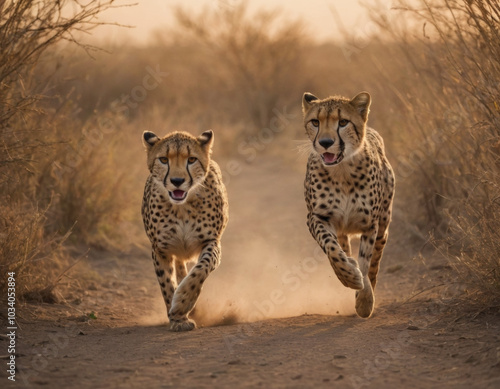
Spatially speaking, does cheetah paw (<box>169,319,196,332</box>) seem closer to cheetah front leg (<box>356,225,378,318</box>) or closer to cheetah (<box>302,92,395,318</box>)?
cheetah (<box>302,92,395,318</box>)

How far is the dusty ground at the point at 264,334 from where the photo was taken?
401 cm

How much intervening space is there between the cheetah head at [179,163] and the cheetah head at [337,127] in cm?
80

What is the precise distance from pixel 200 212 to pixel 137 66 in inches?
827

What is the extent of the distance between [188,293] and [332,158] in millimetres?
1345

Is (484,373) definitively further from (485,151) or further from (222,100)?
(222,100)

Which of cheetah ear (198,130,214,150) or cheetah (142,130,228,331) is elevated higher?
cheetah ear (198,130,214,150)

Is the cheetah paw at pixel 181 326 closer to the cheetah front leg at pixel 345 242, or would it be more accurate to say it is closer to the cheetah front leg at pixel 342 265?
the cheetah front leg at pixel 342 265

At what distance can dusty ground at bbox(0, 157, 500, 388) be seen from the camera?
4.01 metres

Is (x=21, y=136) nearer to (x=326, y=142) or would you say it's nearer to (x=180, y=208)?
(x=180, y=208)

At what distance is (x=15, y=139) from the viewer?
20.3ft

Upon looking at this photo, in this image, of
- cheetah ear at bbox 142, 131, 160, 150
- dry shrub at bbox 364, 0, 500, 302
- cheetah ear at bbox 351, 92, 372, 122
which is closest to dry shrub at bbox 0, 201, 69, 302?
cheetah ear at bbox 142, 131, 160, 150

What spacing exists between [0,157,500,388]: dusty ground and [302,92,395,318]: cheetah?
0.55 metres

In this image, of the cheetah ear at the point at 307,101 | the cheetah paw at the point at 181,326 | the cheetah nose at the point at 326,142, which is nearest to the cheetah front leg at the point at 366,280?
the cheetah nose at the point at 326,142

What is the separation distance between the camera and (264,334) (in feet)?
16.5
